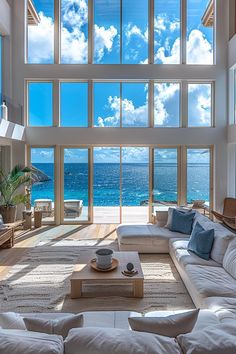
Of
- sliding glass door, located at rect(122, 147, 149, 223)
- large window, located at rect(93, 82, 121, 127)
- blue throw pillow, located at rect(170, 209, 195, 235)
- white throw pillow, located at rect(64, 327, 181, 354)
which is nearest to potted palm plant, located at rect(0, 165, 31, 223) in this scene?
large window, located at rect(93, 82, 121, 127)

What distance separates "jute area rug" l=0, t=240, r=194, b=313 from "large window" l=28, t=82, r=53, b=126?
428 centimetres

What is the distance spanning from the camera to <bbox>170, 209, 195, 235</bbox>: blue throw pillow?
5.69m

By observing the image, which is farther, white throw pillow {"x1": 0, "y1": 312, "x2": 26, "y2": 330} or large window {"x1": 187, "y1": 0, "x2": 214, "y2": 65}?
large window {"x1": 187, "y1": 0, "x2": 214, "y2": 65}

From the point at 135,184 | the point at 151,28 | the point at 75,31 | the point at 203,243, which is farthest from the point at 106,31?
the point at 203,243

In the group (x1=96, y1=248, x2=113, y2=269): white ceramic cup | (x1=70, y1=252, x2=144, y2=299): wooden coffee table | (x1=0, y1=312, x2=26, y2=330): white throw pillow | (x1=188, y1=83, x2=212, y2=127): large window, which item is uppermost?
(x1=188, y1=83, x2=212, y2=127): large window

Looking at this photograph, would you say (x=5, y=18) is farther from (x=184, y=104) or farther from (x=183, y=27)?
(x=184, y=104)

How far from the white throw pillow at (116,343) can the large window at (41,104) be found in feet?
23.8

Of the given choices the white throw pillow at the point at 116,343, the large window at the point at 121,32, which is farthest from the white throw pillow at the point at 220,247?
the large window at the point at 121,32

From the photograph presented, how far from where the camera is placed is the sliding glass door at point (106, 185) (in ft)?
27.6

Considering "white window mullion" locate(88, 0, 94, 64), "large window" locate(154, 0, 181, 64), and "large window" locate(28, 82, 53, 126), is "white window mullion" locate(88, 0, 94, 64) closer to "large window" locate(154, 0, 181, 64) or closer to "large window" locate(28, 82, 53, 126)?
"large window" locate(28, 82, 53, 126)

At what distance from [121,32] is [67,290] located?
288 inches

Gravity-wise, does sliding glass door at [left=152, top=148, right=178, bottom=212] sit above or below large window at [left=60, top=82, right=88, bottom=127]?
below

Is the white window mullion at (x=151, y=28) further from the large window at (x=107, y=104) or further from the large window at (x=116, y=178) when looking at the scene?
the large window at (x=116, y=178)

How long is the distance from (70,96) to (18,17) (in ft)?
8.51
